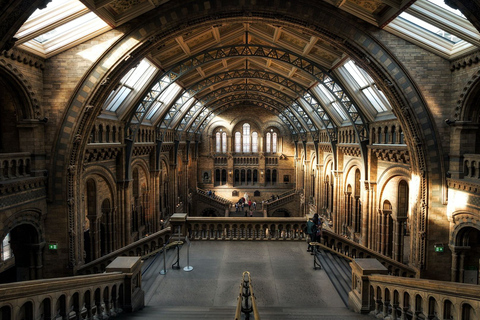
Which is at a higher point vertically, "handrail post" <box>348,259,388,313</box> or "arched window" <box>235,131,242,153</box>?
"arched window" <box>235,131,242,153</box>

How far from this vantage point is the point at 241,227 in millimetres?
12547

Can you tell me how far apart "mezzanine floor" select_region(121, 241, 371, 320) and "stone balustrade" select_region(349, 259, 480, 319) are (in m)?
0.43

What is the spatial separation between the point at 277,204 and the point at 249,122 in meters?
11.4

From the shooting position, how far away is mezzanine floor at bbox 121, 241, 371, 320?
Result: 284 inches

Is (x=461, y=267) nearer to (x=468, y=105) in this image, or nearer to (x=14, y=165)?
(x=468, y=105)

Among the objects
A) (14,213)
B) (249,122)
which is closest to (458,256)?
(14,213)

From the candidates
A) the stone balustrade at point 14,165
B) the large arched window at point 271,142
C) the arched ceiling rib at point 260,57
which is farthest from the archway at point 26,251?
the large arched window at point 271,142

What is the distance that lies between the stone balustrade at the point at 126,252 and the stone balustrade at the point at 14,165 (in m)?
3.74

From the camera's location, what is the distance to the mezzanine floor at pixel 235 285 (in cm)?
721

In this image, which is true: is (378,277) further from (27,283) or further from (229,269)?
(27,283)

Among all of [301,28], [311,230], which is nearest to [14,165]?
[311,230]

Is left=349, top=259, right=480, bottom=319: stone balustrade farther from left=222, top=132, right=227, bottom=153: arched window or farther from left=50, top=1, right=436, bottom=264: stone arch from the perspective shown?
left=222, top=132, right=227, bottom=153: arched window

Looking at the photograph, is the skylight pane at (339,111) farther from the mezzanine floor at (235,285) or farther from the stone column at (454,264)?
the mezzanine floor at (235,285)

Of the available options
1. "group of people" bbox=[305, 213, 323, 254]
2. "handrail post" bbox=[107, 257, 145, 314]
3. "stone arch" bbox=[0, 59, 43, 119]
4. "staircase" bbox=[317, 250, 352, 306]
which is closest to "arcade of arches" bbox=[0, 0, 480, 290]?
"stone arch" bbox=[0, 59, 43, 119]
